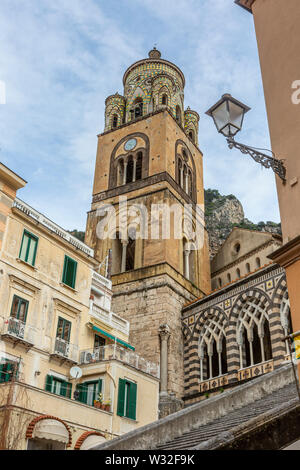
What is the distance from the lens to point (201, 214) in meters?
34.9

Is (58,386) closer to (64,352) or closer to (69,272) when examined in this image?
(64,352)

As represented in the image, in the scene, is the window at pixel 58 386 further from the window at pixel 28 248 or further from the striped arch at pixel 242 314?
the striped arch at pixel 242 314

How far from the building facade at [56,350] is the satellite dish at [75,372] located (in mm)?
42

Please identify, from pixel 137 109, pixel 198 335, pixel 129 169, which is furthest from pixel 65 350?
pixel 137 109

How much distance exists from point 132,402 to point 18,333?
4.92 meters

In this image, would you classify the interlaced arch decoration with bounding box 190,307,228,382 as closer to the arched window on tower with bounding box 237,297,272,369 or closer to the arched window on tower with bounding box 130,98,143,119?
the arched window on tower with bounding box 237,297,272,369

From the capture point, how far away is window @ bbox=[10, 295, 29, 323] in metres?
16.6

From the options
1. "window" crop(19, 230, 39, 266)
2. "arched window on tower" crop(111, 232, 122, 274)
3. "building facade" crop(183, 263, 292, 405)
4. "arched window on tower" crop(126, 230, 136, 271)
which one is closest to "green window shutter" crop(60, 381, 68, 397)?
"window" crop(19, 230, 39, 266)

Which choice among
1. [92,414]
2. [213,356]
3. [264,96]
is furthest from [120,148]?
[264,96]

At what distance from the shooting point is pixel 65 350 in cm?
1789

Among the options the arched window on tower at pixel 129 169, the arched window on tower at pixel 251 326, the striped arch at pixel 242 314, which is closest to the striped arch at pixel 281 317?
the striped arch at pixel 242 314

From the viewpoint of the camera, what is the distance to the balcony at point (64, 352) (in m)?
17.4

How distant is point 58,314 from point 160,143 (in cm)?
1786

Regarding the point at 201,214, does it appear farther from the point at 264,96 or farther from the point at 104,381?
the point at 264,96
